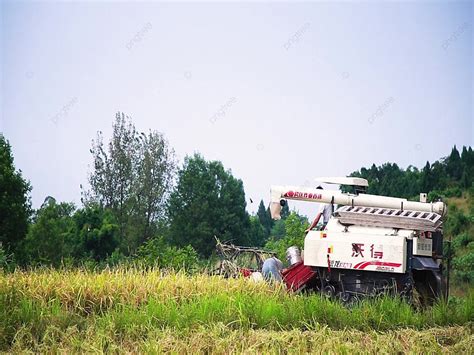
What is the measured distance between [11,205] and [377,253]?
64.8 feet

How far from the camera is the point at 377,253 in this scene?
13570mm

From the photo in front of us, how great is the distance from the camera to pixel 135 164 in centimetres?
3925

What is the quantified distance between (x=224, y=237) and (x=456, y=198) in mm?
12642

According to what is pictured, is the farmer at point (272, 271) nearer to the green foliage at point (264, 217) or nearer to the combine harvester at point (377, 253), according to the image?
the combine harvester at point (377, 253)

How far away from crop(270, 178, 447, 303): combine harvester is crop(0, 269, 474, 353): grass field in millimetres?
1003

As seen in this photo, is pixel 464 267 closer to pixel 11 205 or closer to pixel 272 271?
pixel 272 271

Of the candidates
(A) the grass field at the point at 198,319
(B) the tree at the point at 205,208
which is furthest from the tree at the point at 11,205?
(A) the grass field at the point at 198,319

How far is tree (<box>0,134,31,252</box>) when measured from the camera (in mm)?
29781

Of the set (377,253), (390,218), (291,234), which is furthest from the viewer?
(291,234)

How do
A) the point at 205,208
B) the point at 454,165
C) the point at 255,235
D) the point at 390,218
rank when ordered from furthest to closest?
the point at 255,235 < the point at 205,208 < the point at 454,165 < the point at 390,218

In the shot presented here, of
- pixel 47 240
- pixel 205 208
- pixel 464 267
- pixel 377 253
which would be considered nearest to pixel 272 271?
pixel 377 253

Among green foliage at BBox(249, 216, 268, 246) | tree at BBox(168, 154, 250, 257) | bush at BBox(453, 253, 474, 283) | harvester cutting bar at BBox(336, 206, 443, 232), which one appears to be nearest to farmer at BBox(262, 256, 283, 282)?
harvester cutting bar at BBox(336, 206, 443, 232)

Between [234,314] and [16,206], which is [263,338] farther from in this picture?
[16,206]

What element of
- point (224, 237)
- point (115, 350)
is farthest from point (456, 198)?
point (115, 350)
